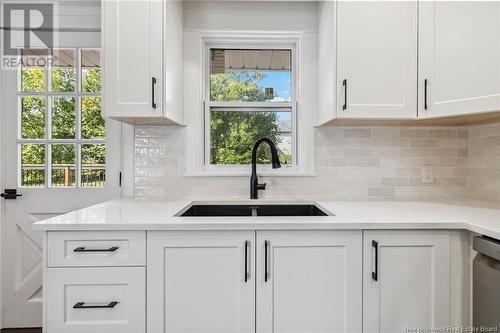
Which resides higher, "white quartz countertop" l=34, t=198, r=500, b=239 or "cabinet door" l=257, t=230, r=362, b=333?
"white quartz countertop" l=34, t=198, r=500, b=239

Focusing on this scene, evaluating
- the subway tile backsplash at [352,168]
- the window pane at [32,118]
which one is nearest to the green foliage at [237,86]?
the subway tile backsplash at [352,168]

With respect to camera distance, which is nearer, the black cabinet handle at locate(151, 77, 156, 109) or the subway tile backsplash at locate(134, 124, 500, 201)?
the black cabinet handle at locate(151, 77, 156, 109)

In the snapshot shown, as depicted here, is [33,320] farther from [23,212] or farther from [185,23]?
[185,23]

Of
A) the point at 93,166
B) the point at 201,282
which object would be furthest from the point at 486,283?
the point at 93,166

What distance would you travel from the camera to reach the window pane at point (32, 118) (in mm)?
2154

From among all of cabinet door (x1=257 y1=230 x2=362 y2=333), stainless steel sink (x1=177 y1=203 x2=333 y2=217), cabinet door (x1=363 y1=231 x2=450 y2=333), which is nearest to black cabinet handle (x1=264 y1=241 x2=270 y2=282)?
cabinet door (x1=257 y1=230 x2=362 y2=333)

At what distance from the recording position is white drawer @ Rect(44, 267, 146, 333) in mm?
1342

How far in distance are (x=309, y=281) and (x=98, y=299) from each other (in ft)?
3.06

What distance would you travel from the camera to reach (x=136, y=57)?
168 centimetres

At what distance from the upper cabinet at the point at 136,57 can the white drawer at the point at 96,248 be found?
680 millimetres

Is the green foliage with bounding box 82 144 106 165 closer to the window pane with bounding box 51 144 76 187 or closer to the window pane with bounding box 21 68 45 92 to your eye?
the window pane with bounding box 51 144 76 187

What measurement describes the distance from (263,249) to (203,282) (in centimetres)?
30

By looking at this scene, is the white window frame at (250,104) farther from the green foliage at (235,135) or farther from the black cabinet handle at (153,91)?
the black cabinet handle at (153,91)

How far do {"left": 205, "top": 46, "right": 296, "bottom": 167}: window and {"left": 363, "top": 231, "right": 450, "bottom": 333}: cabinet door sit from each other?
3.13 feet
